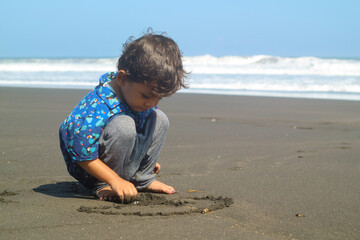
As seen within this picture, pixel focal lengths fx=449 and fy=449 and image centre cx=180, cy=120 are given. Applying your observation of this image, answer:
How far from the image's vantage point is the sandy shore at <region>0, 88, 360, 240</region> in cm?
191

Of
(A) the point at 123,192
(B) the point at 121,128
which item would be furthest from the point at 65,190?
(B) the point at 121,128

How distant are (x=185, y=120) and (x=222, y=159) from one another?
7.67 ft

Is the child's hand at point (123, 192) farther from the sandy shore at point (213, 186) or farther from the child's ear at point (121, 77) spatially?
the child's ear at point (121, 77)

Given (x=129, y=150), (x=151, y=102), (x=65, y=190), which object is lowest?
(x=65, y=190)

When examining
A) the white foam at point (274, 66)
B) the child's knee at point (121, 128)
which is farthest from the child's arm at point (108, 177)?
the white foam at point (274, 66)

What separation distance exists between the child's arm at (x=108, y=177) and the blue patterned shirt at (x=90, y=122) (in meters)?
0.04

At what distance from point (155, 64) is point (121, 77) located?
8.7 inches

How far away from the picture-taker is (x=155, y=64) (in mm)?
2197

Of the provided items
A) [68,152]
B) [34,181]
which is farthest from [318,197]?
[34,181]

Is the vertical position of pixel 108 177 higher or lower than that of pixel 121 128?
lower

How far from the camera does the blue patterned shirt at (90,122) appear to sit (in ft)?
7.27

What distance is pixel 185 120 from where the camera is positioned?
5.88 m

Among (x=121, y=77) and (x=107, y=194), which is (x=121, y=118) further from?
(x=107, y=194)

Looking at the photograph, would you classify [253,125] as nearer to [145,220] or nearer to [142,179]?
[142,179]
